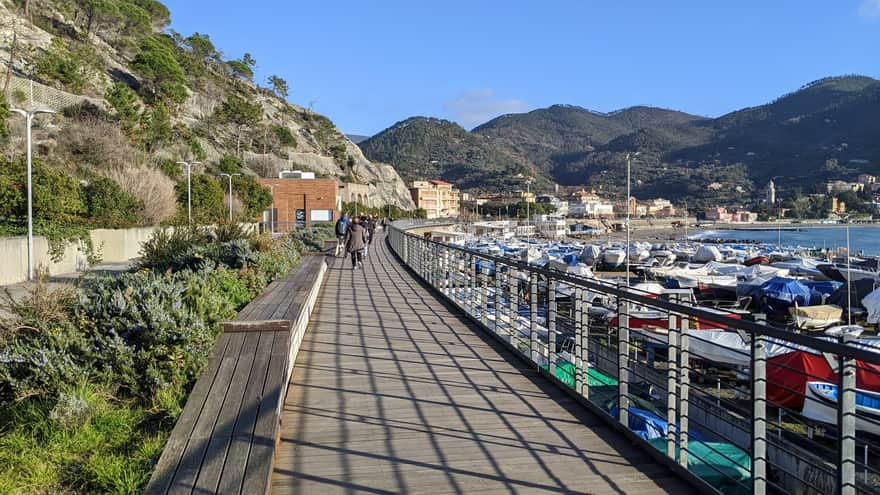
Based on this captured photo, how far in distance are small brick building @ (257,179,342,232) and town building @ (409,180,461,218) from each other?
255 feet

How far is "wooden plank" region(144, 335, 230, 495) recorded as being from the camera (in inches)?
138

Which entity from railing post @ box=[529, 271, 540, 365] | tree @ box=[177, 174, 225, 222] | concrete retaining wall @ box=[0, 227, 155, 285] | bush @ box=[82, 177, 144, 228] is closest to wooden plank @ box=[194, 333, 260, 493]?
railing post @ box=[529, 271, 540, 365]

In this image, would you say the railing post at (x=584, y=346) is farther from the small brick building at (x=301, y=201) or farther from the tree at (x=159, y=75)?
the tree at (x=159, y=75)

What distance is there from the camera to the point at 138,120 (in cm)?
5756

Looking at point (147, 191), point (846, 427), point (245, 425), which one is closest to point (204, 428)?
point (245, 425)

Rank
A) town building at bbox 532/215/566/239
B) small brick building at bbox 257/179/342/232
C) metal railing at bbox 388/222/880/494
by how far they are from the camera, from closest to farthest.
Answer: metal railing at bbox 388/222/880/494 → small brick building at bbox 257/179/342/232 → town building at bbox 532/215/566/239

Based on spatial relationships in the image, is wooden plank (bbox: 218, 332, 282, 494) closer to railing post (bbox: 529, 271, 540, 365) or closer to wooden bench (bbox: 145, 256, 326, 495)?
wooden bench (bbox: 145, 256, 326, 495)

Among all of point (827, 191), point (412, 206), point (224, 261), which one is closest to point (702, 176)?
point (827, 191)

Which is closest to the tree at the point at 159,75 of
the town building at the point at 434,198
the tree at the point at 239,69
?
the tree at the point at 239,69

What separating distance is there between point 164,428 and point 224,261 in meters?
6.27

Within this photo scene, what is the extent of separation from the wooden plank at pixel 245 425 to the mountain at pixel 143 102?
34402 millimetres

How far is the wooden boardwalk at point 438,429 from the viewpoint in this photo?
385 cm

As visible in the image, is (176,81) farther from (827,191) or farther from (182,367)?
(827,191)

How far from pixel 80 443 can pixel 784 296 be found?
35.5 m
